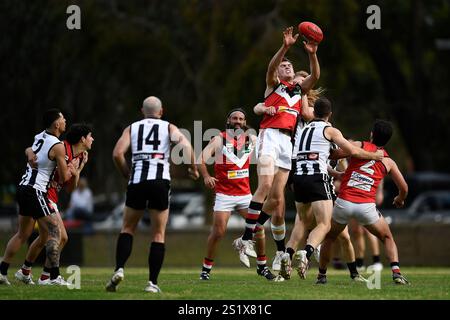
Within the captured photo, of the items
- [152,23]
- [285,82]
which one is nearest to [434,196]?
[152,23]

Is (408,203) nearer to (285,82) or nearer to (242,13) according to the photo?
(242,13)

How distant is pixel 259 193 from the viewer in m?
15.0

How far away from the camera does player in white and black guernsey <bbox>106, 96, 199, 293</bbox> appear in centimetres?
1228

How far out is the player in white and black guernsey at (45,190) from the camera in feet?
45.6

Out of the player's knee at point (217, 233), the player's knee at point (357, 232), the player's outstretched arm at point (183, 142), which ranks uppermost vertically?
the player's outstretched arm at point (183, 142)

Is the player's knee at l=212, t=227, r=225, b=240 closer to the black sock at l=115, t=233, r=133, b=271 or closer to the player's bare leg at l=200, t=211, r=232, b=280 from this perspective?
the player's bare leg at l=200, t=211, r=232, b=280

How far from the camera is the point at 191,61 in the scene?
34031 millimetres

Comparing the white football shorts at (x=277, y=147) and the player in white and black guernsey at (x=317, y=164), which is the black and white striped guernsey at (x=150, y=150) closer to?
the player in white and black guernsey at (x=317, y=164)

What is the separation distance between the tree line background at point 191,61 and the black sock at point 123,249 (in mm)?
17074

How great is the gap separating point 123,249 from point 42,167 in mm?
2379

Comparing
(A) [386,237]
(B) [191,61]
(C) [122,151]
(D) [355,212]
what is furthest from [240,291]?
(B) [191,61]

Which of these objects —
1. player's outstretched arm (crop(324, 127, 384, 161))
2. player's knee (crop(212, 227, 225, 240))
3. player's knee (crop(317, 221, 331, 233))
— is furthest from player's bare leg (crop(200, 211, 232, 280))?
player's outstretched arm (crop(324, 127, 384, 161))

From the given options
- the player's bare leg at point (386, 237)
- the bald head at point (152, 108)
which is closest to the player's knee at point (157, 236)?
the bald head at point (152, 108)

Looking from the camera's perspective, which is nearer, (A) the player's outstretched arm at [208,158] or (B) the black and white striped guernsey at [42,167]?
(B) the black and white striped guernsey at [42,167]
